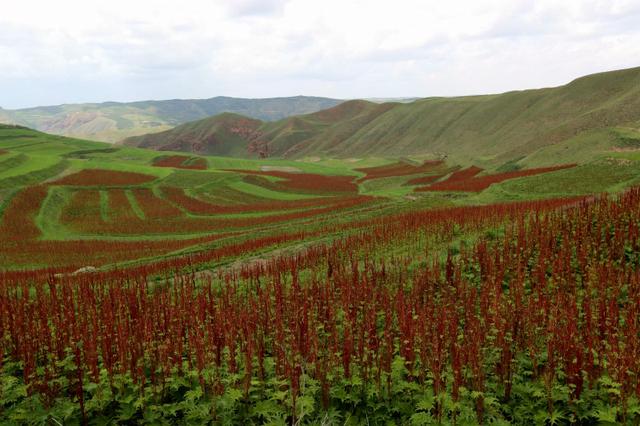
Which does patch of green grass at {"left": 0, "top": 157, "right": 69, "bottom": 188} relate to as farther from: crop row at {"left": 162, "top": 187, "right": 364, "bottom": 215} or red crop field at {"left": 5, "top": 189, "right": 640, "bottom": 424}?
red crop field at {"left": 5, "top": 189, "right": 640, "bottom": 424}

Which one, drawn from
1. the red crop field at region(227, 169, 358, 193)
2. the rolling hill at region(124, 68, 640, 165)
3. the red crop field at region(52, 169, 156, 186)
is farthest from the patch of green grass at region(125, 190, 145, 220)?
the rolling hill at region(124, 68, 640, 165)

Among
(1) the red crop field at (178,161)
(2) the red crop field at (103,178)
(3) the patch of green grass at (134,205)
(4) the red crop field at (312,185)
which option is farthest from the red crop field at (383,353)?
(1) the red crop field at (178,161)

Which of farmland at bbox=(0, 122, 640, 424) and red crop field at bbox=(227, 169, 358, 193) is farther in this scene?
red crop field at bbox=(227, 169, 358, 193)

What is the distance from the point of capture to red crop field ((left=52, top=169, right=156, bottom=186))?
65938mm

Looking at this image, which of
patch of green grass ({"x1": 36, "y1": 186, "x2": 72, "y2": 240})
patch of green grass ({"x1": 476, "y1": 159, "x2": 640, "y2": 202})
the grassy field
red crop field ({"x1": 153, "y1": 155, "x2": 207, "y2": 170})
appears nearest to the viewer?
patch of green grass ({"x1": 476, "y1": 159, "x2": 640, "y2": 202})

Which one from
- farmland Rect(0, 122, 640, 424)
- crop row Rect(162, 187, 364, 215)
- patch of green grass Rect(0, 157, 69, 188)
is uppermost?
patch of green grass Rect(0, 157, 69, 188)

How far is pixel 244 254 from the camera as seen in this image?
80.9 feet

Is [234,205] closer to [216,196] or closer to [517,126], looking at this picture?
[216,196]

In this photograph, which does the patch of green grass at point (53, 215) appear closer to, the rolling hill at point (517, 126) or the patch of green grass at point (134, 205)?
the patch of green grass at point (134, 205)

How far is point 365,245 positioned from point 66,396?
1484 cm

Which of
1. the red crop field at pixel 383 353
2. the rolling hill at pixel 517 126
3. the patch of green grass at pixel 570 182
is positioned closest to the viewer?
the red crop field at pixel 383 353

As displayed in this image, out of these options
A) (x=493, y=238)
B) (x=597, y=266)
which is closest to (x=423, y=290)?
(x=597, y=266)

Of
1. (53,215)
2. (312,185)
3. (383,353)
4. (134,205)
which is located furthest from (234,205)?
(383,353)

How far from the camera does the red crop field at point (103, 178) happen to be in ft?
216
